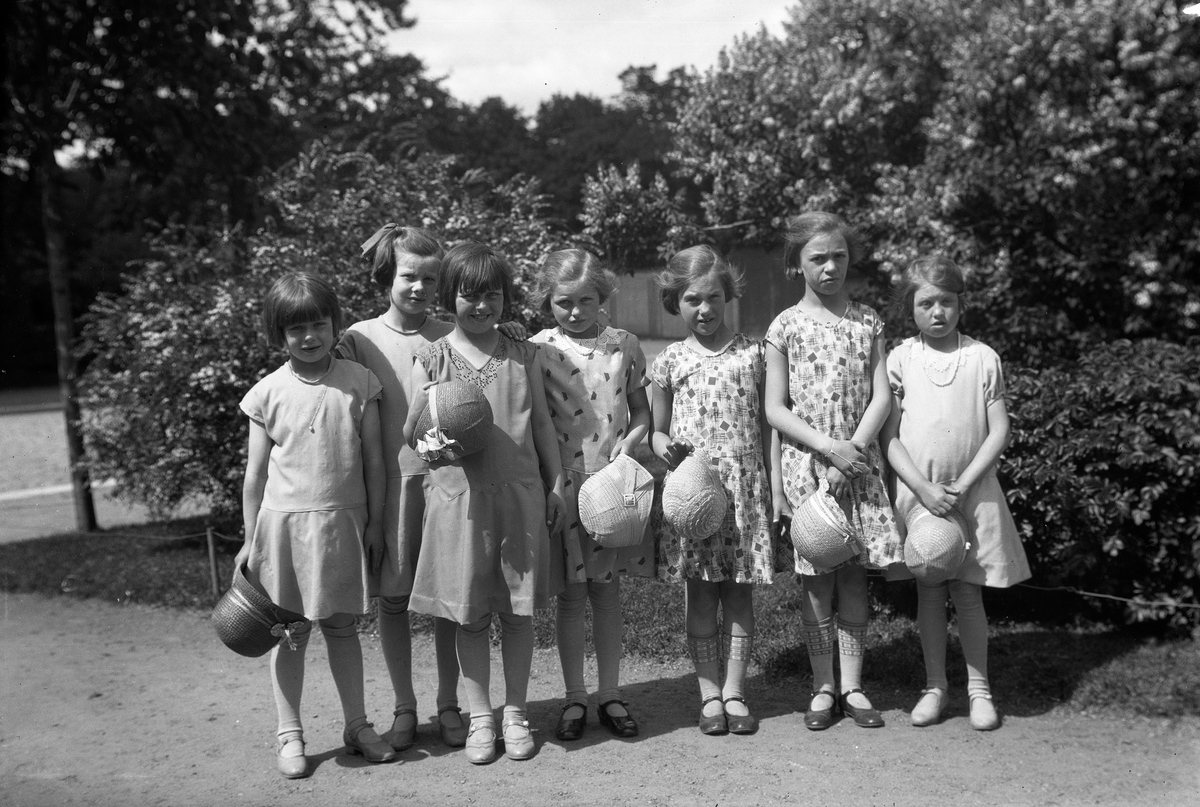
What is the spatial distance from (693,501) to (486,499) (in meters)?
0.71

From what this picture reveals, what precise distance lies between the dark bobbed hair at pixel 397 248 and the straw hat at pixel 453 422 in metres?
0.60

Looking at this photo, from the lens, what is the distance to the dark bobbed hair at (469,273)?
3.65 m

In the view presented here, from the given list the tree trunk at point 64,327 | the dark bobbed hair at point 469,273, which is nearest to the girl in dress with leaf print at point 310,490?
the dark bobbed hair at point 469,273

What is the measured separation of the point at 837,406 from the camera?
12.8 ft

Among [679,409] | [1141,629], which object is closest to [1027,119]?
[1141,629]

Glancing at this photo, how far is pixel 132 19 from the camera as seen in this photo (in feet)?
26.3

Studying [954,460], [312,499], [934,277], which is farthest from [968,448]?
[312,499]

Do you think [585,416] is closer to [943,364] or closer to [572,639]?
[572,639]

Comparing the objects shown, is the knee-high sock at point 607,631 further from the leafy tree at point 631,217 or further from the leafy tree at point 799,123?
the leafy tree at point 799,123

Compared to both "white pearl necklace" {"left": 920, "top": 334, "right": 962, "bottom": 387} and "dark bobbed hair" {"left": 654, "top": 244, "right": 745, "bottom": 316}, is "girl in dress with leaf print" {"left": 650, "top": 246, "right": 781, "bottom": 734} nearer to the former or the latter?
"dark bobbed hair" {"left": 654, "top": 244, "right": 745, "bottom": 316}

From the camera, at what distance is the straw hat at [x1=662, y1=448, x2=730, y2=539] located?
11.9 feet

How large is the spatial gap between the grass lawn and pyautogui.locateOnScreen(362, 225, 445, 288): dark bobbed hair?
2.12m

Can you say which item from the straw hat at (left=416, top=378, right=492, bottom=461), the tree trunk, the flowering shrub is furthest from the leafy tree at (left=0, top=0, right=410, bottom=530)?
the straw hat at (left=416, top=378, right=492, bottom=461)

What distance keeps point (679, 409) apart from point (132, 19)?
6269mm
